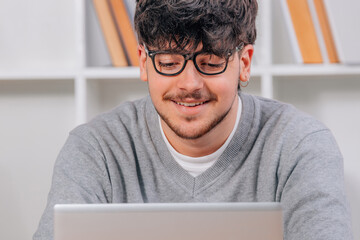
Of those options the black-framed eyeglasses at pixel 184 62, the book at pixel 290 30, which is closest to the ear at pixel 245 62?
the black-framed eyeglasses at pixel 184 62

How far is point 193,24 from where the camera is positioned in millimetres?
1309

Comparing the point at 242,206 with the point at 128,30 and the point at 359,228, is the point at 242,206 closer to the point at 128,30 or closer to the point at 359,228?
the point at 128,30

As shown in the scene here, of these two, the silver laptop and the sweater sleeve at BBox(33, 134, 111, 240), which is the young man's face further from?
the silver laptop

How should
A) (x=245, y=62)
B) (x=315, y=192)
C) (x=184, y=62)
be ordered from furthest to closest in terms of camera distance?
(x=245, y=62), (x=184, y=62), (x=315, y=192)

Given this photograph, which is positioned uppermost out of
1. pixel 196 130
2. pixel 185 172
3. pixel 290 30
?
pixel 290 30

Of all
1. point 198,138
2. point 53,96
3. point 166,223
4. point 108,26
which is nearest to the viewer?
point 166,223

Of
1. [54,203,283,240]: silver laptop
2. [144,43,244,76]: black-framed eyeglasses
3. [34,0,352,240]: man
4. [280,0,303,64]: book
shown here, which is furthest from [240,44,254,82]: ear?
[54,203,283,240]: silver laptop

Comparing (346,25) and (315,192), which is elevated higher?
(346,25)

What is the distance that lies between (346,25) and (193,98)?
0.75 m

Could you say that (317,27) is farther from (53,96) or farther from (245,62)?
(53,96)

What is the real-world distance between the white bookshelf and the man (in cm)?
50

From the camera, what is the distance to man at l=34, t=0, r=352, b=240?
1.30m

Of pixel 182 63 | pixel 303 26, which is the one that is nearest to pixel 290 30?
pixel 303 26

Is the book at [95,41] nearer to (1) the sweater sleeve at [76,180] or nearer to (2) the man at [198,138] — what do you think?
(2) the man at [198,138]
